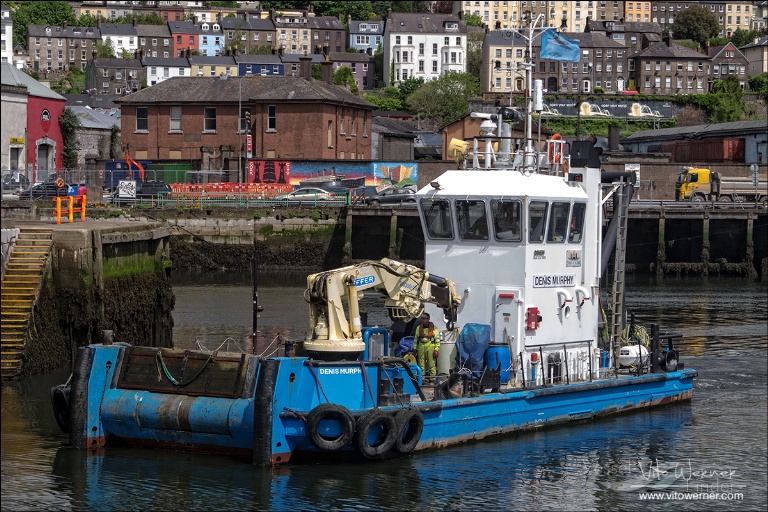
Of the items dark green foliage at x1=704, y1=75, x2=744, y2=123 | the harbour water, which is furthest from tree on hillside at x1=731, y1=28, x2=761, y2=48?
the harbour water

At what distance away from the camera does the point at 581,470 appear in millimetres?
19188

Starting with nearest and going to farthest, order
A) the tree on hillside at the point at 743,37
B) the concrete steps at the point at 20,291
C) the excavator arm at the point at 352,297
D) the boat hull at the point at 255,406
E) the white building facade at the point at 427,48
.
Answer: the boat hull at the point at 255,406 < the excavator arm at the point at 352,297 < the concrete steps at the point at 20,291 < the white building facade at the point at 427,48 < the tree on hillside at the point at 743,37

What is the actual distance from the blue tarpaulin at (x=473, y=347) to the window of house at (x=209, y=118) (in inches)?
1828

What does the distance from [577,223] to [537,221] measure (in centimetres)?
137

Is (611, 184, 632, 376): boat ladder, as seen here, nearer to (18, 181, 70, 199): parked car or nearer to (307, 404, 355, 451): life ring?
(307, 404, 355, 451): life ring

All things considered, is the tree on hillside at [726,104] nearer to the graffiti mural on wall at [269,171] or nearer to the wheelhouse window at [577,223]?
the graffiti mural on wall at [269,171]

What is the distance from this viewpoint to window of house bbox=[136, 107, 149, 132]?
216 ft

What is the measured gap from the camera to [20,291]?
2534 centimetres

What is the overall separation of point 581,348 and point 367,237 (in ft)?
107

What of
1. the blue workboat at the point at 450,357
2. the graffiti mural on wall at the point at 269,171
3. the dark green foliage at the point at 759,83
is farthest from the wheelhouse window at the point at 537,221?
the dark green foliage at the point at 759,83

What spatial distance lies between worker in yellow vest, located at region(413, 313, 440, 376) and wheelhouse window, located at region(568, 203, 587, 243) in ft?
10.3

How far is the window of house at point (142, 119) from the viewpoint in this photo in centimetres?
6581

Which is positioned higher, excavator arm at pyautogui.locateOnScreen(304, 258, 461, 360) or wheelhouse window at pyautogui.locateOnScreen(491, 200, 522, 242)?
wheelhouse window at pyautogui.locateOnScreen(491, 200, 522, 242)

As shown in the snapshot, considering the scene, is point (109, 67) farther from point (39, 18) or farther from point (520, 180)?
point (520, 180)
